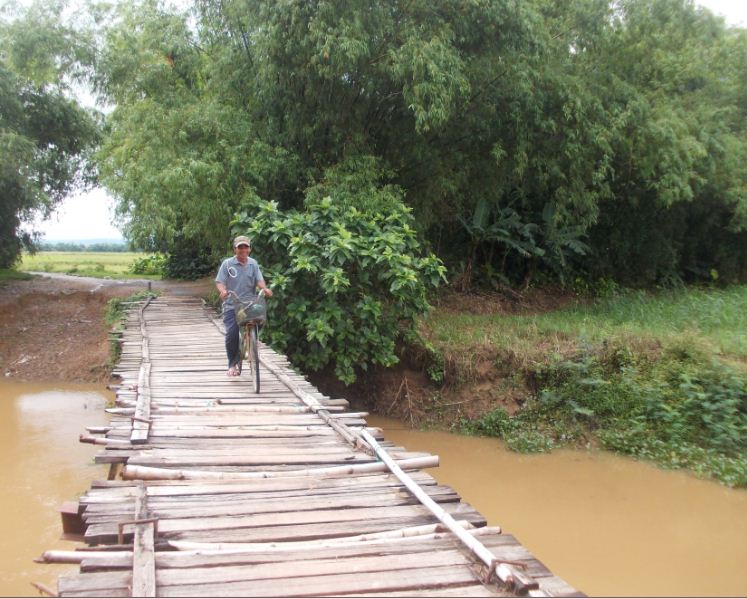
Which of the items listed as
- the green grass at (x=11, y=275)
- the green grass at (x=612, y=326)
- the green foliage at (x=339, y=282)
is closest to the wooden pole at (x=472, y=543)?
the green foliage at (x=339, y=282)

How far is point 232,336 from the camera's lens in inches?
241

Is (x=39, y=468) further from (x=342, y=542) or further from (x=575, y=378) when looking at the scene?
(x=575, y=378)

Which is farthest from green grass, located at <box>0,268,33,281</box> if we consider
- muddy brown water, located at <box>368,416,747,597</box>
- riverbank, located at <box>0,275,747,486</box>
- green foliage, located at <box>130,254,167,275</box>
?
muddy brown water, located at <box>368,416,747,597</box>

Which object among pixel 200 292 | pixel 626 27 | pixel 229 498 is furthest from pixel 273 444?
pixel 200 292

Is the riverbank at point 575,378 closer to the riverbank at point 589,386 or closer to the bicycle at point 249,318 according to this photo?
the riverbank at point 589,386

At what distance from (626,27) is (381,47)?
14.0 ft

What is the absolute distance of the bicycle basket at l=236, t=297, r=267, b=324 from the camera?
5883 mm

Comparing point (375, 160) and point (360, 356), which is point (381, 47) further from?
point (360, 356)

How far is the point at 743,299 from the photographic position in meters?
12.2

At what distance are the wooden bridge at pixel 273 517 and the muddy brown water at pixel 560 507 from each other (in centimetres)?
171

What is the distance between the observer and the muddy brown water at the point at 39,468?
4.97 meters

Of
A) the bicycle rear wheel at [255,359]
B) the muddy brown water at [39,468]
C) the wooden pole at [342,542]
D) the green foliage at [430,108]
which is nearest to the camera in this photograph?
the wooden pole at [342,542]

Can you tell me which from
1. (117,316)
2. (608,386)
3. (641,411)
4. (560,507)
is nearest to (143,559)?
(560,507)

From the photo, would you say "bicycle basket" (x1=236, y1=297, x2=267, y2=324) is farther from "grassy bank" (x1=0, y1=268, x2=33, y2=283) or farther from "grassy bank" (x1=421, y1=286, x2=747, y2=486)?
"grassy bank" (x1=0, y1=268, x2=33, y2=283)
